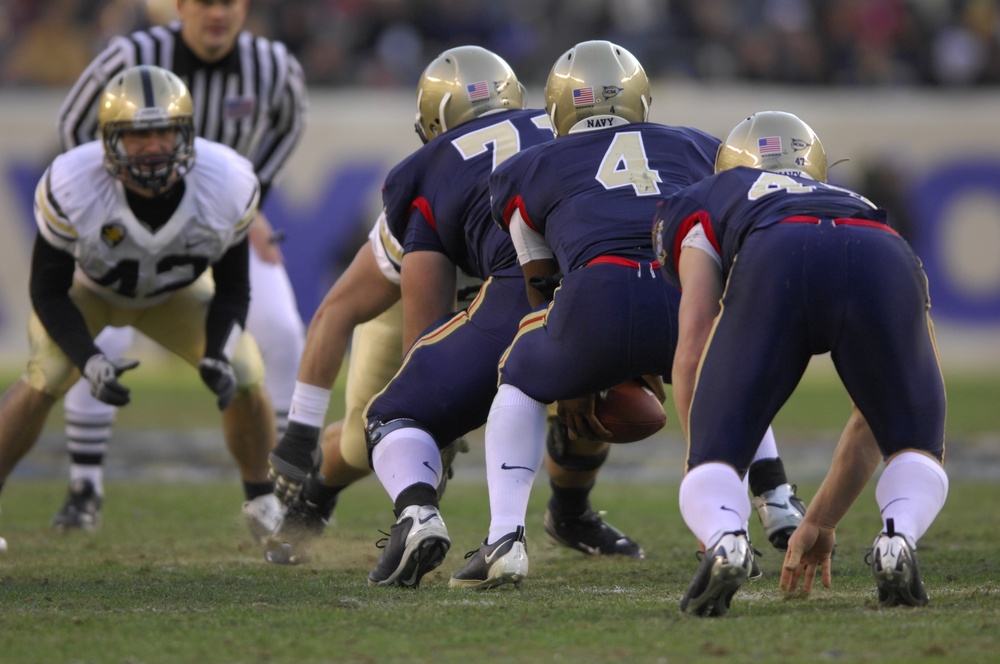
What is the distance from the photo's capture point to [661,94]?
40.0ft

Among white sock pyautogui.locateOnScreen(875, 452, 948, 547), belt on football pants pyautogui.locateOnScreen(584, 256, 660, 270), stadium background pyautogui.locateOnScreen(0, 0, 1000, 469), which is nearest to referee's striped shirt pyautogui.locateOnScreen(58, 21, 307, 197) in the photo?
belt on football pants pyautogui.locateOnScreen(584, 256, 660, 270)

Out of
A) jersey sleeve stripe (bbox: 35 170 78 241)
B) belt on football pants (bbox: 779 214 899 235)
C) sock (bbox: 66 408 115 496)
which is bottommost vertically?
sock (bbox: 66 408 115 496)

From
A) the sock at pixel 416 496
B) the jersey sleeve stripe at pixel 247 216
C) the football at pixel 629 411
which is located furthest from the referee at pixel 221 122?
the football at pixel 629 411

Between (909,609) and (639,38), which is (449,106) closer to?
(909,609)

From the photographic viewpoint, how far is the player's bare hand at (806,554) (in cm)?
339

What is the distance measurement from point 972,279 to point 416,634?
32.7ft

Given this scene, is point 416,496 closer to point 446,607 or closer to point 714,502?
point 446,607

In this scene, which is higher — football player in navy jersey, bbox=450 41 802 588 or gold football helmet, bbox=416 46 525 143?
gold football helmet, bbox=416 46 525 143

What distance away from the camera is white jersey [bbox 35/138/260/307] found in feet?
15.4

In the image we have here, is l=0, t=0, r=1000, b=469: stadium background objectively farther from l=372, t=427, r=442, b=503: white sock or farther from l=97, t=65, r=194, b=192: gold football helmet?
l=372, t=427, r=442, b=503: white sock

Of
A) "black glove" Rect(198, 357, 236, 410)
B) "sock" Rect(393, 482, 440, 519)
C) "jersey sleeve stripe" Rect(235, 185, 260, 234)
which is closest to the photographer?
"sock" Rect(393, 482, 440, 519)

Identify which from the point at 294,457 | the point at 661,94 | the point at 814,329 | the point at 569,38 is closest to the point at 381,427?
the point at 294,457

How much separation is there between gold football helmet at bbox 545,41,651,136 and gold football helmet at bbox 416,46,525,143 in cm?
46

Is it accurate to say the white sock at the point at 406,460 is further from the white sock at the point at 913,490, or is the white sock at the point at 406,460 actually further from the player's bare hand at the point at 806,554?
the white sock at the point at 913,490
